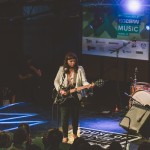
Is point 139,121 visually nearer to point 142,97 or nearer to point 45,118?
point 142,97

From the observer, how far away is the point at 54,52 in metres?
15.5

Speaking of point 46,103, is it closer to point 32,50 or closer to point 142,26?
point 32,50

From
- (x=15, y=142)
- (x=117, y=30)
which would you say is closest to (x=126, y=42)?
(x=117, y=30)

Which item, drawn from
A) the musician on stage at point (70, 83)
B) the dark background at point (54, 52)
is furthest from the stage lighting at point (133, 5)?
the musician on stage at point (70, 83)

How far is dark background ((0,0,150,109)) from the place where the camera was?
14.4 meters

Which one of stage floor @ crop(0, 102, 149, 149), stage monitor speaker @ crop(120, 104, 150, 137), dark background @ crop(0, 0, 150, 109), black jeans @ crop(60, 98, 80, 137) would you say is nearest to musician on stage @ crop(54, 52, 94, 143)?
black jeans @ crop(60, 98, 80, 137)

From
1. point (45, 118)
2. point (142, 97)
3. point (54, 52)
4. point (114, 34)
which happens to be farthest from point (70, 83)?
point (54, 52)

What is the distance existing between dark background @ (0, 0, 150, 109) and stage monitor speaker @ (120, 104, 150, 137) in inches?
148

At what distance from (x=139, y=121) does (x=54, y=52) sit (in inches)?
234

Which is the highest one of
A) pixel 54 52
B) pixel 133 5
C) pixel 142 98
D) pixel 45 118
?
pixel 133 5

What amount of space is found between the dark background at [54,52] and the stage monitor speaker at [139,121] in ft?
12.4

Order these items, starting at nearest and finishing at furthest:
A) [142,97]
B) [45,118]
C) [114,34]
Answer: [142,97], [45,118], [114,34]

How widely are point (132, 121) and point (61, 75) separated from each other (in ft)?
5.74

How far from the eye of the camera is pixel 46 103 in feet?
48.7
